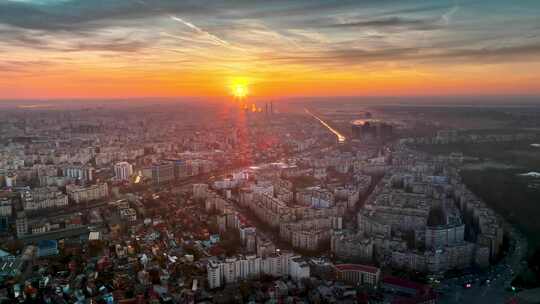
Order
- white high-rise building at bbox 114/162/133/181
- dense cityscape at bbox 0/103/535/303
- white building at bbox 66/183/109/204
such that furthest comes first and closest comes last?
white high-rise building at bbox 114/162/133/181
white building at bbox 66/183/109/204
dense cityscape at bbox 0/103/535/303

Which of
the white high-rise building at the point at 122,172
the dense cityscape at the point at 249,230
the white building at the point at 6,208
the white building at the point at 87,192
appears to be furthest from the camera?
the white high-rise building at the point at 122,172

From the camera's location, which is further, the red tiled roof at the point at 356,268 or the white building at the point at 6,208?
the white building at the point at 6,208

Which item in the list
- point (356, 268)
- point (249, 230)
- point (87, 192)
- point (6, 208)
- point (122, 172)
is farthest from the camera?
point (122, 172)

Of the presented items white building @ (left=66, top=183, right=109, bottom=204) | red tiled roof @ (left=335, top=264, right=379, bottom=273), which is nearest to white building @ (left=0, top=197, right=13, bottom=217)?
white building @ (left=66, top=183, right=109, bottom=204)

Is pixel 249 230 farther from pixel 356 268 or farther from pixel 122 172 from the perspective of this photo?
pixel 122 172

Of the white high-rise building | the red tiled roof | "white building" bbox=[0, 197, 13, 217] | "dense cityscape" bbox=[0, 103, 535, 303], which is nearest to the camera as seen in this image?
"dense cityscape" bbox=[0, 103, 535, 303]

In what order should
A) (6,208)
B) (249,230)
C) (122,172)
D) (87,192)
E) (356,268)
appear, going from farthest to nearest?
(122,172) < (87,192) < (6,208) < (249,230) < (356,268)

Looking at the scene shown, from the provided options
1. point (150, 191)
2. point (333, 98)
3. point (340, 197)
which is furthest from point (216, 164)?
point (333, 98)

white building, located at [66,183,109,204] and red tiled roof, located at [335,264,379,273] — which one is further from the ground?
white building, located at [66,183,109,204]

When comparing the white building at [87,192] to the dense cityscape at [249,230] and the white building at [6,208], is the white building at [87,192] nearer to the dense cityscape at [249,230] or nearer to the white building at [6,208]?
the dense cityscape at [249,230]

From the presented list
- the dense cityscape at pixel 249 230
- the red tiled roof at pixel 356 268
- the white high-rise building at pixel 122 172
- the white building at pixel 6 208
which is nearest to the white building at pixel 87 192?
the dense cityscape at pixel 249 230

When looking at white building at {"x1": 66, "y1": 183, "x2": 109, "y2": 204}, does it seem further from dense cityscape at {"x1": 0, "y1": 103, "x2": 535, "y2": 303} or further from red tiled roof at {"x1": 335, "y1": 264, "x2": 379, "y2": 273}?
red tiled roof at {"x1": 335, "y1": 264, "x2": 379, "y2": 273}

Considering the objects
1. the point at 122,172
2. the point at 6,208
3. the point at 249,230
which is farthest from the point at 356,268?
the point at 122,172
